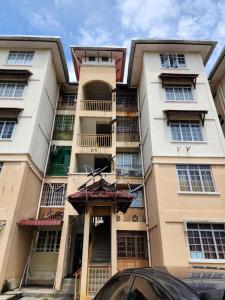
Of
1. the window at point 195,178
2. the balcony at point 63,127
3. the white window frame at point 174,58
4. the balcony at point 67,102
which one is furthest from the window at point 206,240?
the balcony at point 67,102

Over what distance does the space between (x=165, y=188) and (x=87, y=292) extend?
5.90m

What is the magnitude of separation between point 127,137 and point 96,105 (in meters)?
3.47

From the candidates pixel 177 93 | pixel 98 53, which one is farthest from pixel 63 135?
pixel 177 93

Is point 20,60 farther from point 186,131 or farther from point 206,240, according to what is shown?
point 206,240

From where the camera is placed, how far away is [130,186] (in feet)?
46.3

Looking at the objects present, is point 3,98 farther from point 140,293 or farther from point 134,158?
point 140,293

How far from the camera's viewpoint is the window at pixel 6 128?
1313 centimetres

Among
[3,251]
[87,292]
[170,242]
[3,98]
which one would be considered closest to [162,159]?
[170,242]

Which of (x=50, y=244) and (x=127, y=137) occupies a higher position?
(x=127, y=137)

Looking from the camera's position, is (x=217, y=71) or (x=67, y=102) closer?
(x=217, y=71)

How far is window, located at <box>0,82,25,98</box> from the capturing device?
1453cm

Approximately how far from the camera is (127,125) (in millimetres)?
16984

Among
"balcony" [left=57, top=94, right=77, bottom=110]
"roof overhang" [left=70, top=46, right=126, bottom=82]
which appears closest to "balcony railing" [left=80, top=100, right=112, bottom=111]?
"balcony" [left=57, top=94, right=77, bottom=110]

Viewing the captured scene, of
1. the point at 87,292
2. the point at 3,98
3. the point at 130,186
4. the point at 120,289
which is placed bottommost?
the point at 87,292
